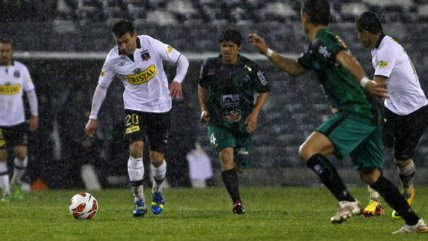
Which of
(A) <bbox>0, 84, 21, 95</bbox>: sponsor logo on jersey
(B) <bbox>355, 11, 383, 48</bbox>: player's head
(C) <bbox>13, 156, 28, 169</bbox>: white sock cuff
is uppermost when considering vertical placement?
(B) <bbox>355, 11, 383, 48</bbox>: player's head

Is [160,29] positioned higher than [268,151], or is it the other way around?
[160,29]

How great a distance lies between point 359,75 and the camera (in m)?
10.8

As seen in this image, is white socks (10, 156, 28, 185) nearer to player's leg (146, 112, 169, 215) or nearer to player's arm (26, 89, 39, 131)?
player's arm (26, 89, 39, 131)

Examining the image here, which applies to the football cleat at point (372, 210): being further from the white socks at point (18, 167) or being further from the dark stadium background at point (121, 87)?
the dark stadium background at point (121, 87)

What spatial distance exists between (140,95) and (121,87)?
9683mm

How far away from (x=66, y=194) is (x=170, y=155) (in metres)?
2.96

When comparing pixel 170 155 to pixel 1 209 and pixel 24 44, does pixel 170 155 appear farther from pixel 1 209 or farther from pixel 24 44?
pixel 1 209

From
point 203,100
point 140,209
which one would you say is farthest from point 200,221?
point 203,100

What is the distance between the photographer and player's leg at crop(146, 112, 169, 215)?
15383 mm

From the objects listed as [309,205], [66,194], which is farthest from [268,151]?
[309,205]

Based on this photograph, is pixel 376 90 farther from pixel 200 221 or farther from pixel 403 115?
pixel 403 115

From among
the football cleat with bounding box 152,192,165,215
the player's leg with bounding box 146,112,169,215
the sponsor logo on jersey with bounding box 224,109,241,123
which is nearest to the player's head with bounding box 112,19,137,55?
the player's leg with bounding box 146,112,169,215

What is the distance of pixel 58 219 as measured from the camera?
14469 millimetres

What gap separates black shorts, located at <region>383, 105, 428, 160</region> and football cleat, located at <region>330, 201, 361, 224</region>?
4.11 meters
